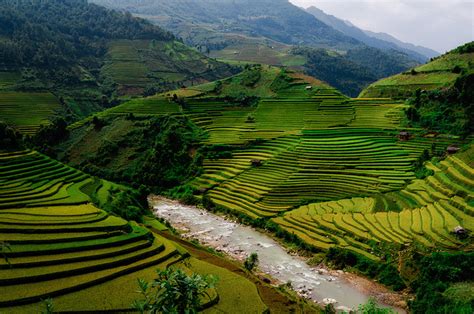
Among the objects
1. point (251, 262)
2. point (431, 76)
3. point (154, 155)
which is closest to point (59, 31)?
point (154, 155)

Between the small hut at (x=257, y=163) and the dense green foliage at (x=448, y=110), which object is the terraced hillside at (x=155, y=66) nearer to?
the small hut at (x=257, y=163)

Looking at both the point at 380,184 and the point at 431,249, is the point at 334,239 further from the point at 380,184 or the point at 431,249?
the point at 380,184

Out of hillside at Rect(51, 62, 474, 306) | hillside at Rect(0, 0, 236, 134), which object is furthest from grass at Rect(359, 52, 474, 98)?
hillside at Rect(0, 0, 236, 134)

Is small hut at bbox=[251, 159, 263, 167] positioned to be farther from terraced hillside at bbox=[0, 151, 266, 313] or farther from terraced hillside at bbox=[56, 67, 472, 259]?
terraced hillside at bbox=[0, 151, 266, 313]

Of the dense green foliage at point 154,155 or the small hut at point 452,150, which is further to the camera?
the dense green foliage at point 154,155

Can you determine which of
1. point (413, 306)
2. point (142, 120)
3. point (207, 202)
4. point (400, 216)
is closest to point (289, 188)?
point (207, 202)

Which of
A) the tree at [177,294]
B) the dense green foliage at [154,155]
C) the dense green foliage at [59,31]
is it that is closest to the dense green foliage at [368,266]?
the tree at [177,294]
